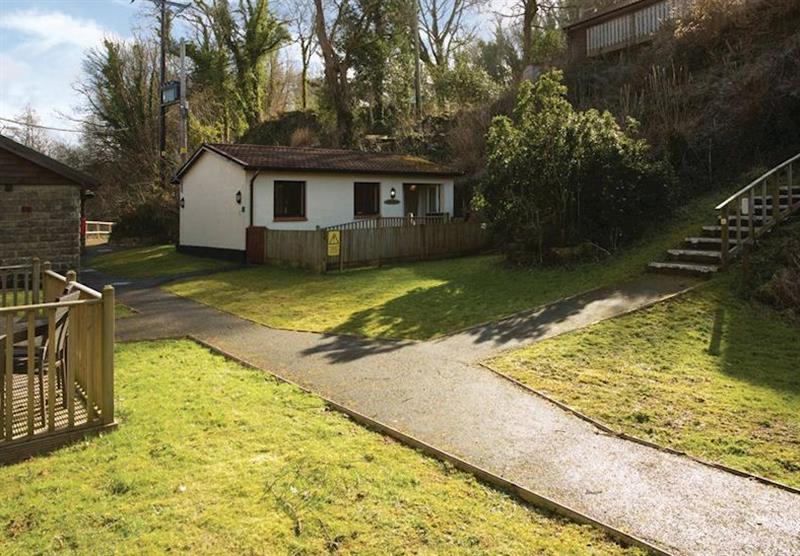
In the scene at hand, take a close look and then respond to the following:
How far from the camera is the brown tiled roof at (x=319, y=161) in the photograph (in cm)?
1966

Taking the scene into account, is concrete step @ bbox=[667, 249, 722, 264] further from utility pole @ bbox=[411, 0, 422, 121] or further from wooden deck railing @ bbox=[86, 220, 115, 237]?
wooden deck railing @ bbox=[86, 220, 115, 237]

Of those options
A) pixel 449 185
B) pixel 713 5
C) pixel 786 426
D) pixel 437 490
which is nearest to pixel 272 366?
pixel 437 490

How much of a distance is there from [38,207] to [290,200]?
807 cm

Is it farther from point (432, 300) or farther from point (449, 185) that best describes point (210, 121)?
point (432, 300)

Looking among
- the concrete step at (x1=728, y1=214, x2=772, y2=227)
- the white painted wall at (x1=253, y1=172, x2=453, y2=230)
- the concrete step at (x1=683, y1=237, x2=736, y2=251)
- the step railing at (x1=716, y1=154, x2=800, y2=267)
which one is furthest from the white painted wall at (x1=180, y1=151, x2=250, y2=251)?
the step railing at (x1=716, y1=154, x2=800, y2=267)

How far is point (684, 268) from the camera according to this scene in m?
10.6

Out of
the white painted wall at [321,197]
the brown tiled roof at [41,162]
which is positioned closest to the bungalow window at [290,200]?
the white painted wall at [321,197]

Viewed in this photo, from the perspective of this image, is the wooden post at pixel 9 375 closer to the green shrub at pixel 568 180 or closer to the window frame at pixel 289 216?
the green shrub at pixel 568 180

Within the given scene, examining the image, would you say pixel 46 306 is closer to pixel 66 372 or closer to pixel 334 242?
pixel 66 372

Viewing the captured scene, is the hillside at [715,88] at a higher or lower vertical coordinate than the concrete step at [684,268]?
higher

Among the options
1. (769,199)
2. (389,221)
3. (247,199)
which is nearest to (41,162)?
(247,199)

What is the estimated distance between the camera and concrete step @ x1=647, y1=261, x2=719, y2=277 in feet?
33.7

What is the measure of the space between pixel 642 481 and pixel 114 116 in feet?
126

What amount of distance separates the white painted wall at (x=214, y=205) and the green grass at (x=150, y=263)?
845 mm
